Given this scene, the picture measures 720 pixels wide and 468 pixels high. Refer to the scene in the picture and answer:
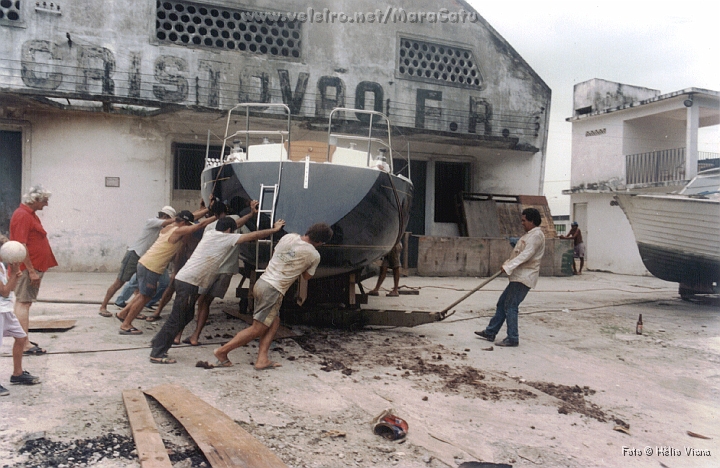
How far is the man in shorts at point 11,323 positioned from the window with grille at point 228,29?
9.54m

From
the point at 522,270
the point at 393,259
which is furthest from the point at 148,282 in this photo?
the point at 393,259

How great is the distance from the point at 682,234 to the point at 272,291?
7431mm

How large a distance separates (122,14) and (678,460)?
1242 cm

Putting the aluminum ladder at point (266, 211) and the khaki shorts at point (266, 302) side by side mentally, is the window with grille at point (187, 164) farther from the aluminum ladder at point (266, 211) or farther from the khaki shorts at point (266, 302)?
the khaki shorts at point (266, 302)

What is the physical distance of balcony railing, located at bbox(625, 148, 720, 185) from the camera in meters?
18.0

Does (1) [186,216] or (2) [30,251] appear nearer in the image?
(2) [30,251]

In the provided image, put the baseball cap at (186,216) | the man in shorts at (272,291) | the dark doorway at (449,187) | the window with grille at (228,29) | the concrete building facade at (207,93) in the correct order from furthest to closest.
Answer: the dark doorway at (449,187), the window with grille at (228,29), the concrete building facade at (207,93), the baseball cap at (186,216), the man in shorts at (272,291)

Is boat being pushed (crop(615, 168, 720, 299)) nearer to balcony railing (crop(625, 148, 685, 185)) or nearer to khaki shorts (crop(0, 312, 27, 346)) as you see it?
balcony railing (crop(625, 148, 685, 185))

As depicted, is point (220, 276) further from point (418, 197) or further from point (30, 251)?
point (418, 197)

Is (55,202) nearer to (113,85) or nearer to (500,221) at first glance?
(113,85)

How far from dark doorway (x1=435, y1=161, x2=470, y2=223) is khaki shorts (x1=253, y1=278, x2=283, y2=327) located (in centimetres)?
1112

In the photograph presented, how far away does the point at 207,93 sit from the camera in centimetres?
1206

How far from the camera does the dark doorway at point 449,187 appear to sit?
1534 cm

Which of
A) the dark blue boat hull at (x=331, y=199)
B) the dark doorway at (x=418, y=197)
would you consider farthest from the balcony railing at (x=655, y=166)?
the dark blue boat hull at (x=331, y=199)
